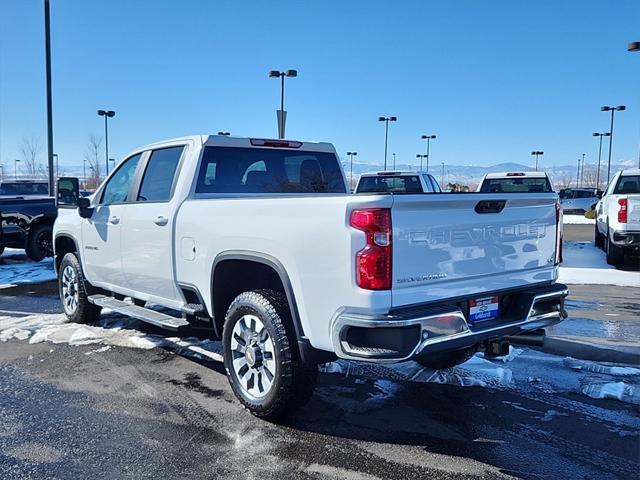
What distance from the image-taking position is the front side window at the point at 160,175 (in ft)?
17.3

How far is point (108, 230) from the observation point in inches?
233

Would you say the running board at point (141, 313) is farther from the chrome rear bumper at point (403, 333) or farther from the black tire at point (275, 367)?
the chrome rear bumper at point (403, 333)

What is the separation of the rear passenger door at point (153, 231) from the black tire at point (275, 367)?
1.08 metres

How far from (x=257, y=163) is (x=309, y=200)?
6.87 feet

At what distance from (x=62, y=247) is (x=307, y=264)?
4.96 m

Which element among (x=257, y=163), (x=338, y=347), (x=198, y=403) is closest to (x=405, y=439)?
(x=338, y=347)

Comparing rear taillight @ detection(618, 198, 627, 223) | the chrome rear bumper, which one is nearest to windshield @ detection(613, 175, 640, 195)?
rear taillight @ detection(618, 198, 627, 223)

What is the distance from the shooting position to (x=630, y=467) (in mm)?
3355

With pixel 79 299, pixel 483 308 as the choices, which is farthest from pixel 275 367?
pixel 79 299

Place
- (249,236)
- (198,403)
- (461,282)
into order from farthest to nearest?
(198,403), (249,236), (461,282)

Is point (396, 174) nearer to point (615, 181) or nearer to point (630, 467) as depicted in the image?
point (615, 181)

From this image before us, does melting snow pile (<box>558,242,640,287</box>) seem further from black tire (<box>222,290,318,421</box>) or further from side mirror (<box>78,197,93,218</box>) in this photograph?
side mirror (<box>78,197,93,218</box>)

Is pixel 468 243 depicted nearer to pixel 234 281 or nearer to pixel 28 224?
pixel 234 281

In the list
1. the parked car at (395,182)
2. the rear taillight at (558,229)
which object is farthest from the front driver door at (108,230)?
the parked car at (395,182)
